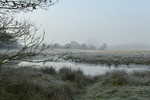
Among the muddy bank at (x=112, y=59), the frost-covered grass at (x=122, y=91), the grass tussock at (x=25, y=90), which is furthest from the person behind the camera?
the muddy bank at (x=112, y=59)

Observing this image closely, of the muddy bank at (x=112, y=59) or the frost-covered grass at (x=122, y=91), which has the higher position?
the frost-covered grass at (x=122, y=91)

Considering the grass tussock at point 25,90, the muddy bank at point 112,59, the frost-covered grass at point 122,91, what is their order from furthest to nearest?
the muddy bank at point 112,59 < the frost-covered grass at point 122,91 < the grass tussock at point 25,90

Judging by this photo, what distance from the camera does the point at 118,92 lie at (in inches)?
351

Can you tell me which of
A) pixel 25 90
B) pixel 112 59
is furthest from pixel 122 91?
pixel 112 59

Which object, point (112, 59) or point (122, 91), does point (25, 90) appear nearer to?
point (122, 91)

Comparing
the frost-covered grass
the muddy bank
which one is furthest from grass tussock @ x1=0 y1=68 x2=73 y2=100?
the muddy bank

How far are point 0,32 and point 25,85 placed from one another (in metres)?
4.52

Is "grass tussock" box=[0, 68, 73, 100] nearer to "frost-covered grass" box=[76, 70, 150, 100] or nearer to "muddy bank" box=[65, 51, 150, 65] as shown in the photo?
"frost-covered grass" box=[76, 70, 150, 100]

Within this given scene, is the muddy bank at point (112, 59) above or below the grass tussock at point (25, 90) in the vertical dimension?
below

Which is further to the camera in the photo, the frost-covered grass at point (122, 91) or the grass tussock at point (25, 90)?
the frost-covered grass at point (122, 91)

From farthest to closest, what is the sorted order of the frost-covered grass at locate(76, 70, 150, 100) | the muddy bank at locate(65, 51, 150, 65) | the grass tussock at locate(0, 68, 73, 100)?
1. the muddy bank at locate(65, 51, 150, 65)
2. the frost-covered grass at locate(76, 70, 150, 100)
3. the grass tussock at locate(0, 68, 73, 100)

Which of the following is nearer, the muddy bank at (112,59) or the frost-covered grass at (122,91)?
the frost-covered grass at (122,91)

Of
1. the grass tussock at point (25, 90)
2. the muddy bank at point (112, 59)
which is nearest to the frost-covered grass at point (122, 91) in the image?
the grass tussock at point (25, 90)

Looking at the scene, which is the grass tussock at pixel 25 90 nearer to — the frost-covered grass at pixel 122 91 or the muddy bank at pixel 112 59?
the frost-covered grass at pixel 122 91
